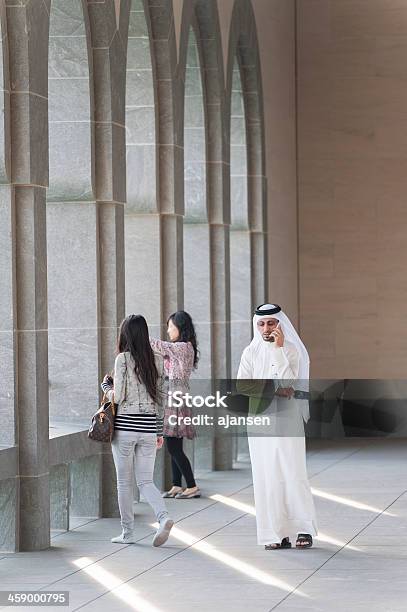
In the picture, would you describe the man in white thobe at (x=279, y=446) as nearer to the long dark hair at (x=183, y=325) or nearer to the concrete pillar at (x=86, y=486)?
the concrete pillar at (x=86, y=486)

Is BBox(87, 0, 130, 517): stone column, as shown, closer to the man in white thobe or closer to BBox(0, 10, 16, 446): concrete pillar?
BBox(0, 10, 16, 446): concrete pillar

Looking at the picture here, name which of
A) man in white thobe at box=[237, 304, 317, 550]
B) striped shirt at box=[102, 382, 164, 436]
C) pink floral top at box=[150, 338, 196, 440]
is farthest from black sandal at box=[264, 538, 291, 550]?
pink floral top at box=[150, 338, 196, 440]

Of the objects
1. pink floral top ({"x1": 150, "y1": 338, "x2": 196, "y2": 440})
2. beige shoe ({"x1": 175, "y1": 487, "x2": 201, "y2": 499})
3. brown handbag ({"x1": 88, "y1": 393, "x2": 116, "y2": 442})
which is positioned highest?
pink floral top ({"x1": 150, "y1": 338, "x2": 196, "y2": 440})

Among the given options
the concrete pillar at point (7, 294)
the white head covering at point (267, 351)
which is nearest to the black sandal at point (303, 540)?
the white head covering at point (267, 351)

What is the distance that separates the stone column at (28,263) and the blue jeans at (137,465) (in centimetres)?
53


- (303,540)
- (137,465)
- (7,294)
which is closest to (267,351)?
(137,465)

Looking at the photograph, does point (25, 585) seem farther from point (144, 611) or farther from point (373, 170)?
point (373, 170)

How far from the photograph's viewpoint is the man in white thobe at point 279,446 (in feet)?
31.7

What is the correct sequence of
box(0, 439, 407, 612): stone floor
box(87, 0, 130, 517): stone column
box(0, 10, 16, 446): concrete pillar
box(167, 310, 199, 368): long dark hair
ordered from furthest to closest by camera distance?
box(167, 310, 199, 368): long dark hair → box(87, 0, 130, 517): stone column → box(0, 10, 16, 446): concrete pillar → box(0, 439, 407, 612): stone floor

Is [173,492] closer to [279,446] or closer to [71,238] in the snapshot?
[71,238]

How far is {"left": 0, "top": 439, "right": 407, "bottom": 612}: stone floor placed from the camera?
7.80 metres

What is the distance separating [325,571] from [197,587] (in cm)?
94

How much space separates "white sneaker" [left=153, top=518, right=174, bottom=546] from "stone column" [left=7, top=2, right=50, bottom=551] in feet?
2.57

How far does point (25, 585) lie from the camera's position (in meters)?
8.26
